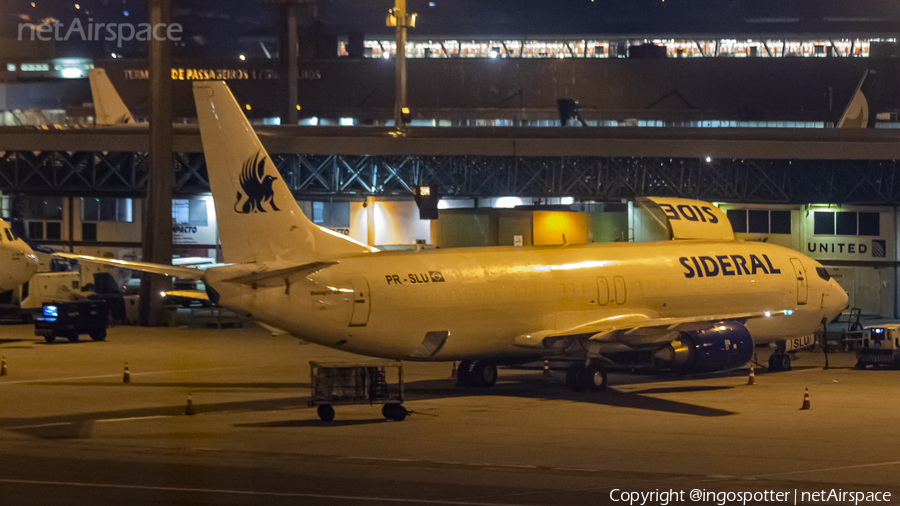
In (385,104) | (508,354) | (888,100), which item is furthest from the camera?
(385,104)

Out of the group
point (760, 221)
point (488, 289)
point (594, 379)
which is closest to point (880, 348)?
point (594, 379)

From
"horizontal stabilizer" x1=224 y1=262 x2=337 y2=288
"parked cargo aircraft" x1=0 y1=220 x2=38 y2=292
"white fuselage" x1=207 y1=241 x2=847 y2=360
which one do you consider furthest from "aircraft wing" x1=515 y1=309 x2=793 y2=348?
"parked cargo aircraft" x1=0 y1=220 x2=38 y2=292

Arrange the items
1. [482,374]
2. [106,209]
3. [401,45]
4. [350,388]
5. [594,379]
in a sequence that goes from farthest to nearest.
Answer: [106,209], [401,45], [482,374], [594,379], [350,388]

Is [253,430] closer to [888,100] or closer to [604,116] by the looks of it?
[604,116]

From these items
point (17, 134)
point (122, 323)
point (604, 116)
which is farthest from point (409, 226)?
point (604, 116)

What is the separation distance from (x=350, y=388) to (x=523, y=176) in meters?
34.9

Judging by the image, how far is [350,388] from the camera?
23734 mm

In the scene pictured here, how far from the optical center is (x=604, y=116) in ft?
279

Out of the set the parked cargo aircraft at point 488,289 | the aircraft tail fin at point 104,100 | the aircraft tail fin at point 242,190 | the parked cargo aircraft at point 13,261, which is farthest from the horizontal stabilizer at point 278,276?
the aircraft tail fin at point 104,100

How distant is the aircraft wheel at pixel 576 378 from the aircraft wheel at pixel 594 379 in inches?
4.9

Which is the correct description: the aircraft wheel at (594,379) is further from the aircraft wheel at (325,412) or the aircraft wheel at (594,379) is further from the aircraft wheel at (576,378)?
the aircraft wheel at (325,412)

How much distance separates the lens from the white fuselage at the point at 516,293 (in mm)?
25688

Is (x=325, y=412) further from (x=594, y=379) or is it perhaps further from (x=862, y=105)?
(x=862, y=105)

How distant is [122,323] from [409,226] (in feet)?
57.0
